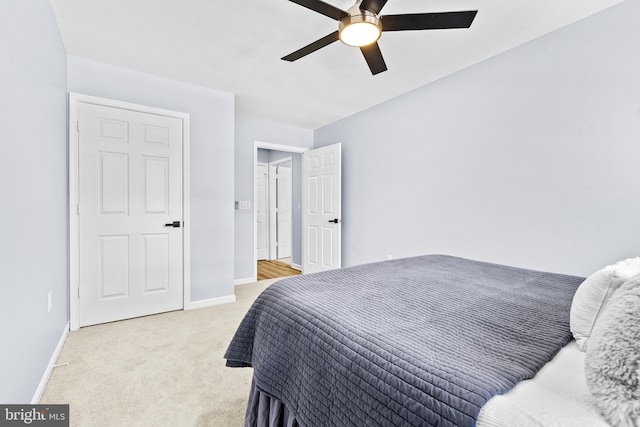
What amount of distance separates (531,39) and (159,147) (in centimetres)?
346

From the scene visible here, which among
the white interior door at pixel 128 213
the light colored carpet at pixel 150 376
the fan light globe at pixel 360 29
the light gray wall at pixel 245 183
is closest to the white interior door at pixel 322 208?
the light gray wall at pixel 245 183

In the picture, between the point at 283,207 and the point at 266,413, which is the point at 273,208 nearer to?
the point at 283,207

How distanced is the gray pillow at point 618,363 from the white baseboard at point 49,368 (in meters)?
2.36

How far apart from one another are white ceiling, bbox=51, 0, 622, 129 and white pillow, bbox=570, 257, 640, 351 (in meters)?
1.85

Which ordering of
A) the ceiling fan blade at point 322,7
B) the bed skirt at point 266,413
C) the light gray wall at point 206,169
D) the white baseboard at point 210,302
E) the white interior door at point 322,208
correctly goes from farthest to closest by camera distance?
1. the white interior door at point 322,208
2. the white baseboard at point 210,302
3. the light gray wall at point 206,169
4. the ceiling fan blade at point 322,7
5. the bed skirt at point 266,413

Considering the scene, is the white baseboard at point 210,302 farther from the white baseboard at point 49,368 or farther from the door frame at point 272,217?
the door frame at point 272,217

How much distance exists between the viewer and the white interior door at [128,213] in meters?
2.68

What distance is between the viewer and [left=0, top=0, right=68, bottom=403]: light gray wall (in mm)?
1250

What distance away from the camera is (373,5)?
1.56 metres

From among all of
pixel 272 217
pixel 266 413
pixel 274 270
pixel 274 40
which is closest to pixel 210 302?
pixel 274 270

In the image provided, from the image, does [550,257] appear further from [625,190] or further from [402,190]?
[402,190]

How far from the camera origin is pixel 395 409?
26.9 inches

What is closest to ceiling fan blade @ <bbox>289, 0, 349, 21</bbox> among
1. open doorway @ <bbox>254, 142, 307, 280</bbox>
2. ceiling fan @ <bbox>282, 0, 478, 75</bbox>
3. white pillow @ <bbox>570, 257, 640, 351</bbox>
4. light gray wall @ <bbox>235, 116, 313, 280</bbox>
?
ceiling fan @ <bbox>282, 0, 478, 75</bbox>

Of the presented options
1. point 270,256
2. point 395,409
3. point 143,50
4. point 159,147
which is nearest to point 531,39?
point 395,409
